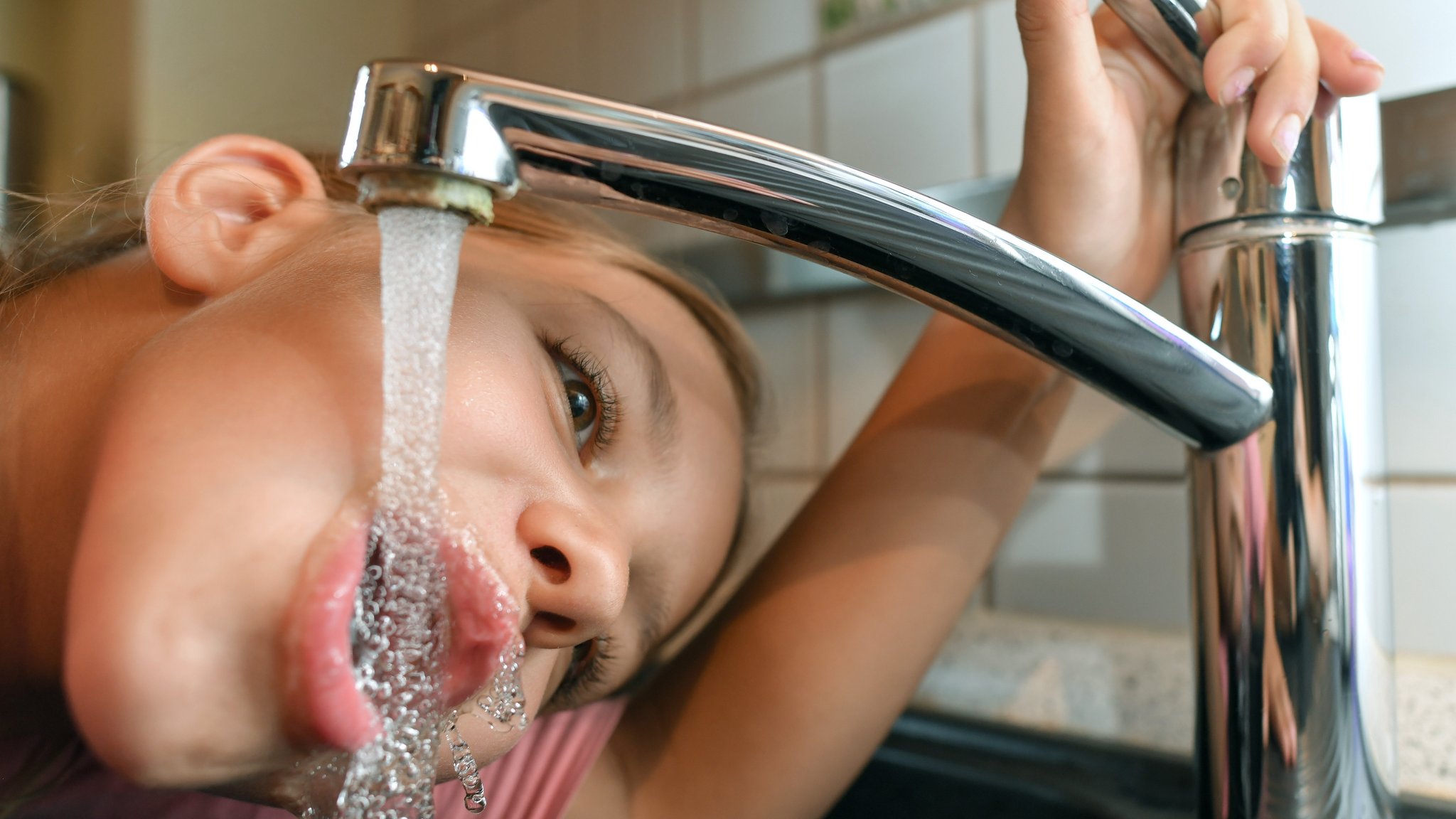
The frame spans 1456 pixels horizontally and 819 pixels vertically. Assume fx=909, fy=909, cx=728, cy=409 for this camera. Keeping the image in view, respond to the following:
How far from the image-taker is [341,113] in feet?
2.84

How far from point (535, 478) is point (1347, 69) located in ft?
0.96

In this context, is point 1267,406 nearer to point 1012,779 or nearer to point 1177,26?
point 1177,26

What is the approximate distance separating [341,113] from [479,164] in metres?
0.80

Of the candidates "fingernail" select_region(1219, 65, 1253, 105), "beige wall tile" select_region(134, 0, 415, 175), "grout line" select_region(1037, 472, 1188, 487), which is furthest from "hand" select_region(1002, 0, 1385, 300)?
"beige wall tile" select_region(134, 0, 415, 175)

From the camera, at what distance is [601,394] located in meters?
0.33

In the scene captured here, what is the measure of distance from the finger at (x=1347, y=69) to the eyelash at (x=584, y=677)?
0.33 meters

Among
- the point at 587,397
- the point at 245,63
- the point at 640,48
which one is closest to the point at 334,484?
the point at 587,397

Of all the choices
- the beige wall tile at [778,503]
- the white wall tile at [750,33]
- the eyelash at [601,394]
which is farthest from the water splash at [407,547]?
the white wall tile at [750,33]

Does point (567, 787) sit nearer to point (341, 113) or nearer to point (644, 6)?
point (644, 6)

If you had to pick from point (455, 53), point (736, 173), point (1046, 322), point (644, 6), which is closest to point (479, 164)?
point (736, 173)

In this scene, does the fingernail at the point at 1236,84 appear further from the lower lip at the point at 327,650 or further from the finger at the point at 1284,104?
the lower lip at the point at 327,650

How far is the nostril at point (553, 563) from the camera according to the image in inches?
10.3

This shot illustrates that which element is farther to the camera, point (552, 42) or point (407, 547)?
point (552, 42)

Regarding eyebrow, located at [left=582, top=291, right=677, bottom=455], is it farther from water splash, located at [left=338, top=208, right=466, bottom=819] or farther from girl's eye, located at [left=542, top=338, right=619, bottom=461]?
water splash, located at [left=338, top=208, right=466, bottom=819]
